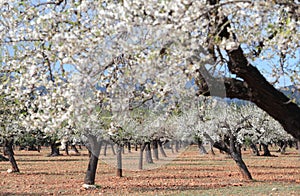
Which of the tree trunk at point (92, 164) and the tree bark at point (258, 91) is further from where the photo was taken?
the tree trunk at point (92, 164)

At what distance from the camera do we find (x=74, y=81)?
5473 millimetres

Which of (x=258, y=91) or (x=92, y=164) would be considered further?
(x=92, y=164)

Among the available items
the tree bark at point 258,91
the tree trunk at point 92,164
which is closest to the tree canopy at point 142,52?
the tree bark at point 258,91

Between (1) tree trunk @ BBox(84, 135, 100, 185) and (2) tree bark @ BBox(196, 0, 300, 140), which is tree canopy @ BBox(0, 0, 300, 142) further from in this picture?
(1) tree trunk @ BBox(84, 135, 100, 185)

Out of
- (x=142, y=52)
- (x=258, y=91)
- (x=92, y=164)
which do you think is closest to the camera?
(x=142, y=52)

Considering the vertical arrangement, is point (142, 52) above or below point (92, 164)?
above

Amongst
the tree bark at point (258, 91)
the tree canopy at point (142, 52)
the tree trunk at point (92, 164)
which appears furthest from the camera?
the tree trunk at point (92, 164)

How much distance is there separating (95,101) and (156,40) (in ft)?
4.99

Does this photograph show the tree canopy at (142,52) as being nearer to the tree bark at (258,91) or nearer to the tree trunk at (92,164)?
the tree bark at (258,91)

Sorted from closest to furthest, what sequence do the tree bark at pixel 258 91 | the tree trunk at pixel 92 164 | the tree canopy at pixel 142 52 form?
the tree canopy at pixel 142 52, the tree bark at pixel 258 91, the tree trunk at pixel 92 164

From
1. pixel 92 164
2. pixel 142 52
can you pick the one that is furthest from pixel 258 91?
pixel 92 164

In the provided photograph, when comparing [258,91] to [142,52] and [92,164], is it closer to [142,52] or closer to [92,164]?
[142,52]

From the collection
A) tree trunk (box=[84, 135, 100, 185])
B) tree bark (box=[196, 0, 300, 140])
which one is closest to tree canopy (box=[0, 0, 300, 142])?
tree bark (box=[196, 0, 300, 140])

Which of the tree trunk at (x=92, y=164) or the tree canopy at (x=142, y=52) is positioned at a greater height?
the tree canopy at (x=142, y=52)
